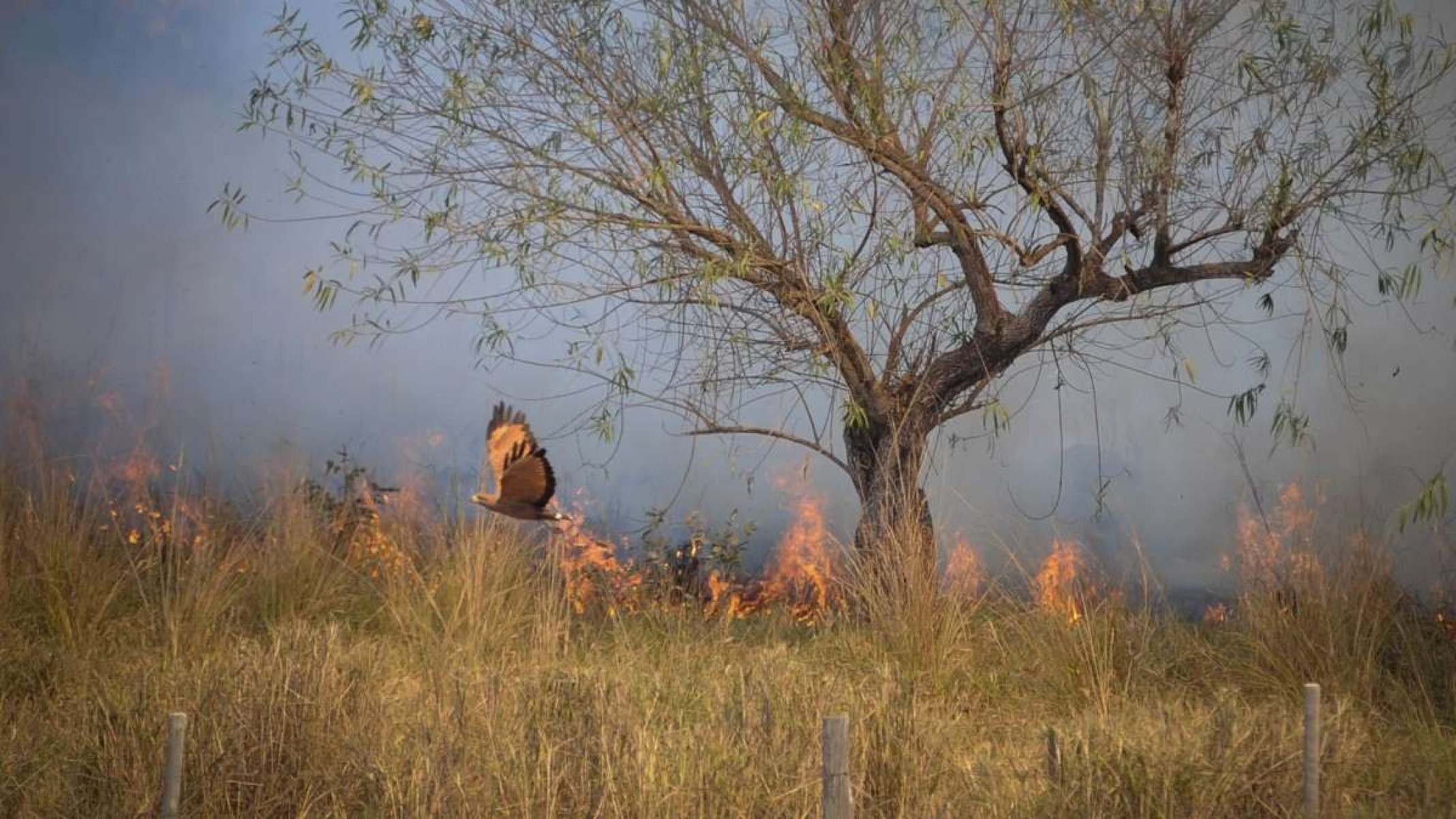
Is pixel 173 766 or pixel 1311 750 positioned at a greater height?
pixel 1311 750

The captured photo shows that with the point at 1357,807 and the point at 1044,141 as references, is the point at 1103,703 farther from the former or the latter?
the point at 1044,141

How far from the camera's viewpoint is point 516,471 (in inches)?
241

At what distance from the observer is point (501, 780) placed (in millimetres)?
2998

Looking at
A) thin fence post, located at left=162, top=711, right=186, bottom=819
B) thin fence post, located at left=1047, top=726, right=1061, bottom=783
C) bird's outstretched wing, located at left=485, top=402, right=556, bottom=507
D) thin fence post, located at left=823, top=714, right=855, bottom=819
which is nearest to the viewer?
thin fence post, located at left=823, top=714, right=855, bottom=819

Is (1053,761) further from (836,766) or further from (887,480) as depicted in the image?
(887,480)

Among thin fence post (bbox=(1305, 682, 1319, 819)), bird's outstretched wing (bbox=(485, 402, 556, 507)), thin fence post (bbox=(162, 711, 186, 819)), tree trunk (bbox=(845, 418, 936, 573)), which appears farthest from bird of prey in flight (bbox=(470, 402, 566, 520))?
thin fence post (bbox=(1305, 682, 1319, 819))

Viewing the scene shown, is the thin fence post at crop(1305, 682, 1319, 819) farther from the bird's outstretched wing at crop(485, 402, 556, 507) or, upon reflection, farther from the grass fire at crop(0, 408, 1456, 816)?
the bird's outstretched wing at crop(485, 402, 556, 507)

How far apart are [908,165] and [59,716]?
3439 mm

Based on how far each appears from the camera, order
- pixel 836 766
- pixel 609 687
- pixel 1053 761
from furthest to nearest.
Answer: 1. pixel 609 687
2. pixel 1053 761
3. pixel 836 766

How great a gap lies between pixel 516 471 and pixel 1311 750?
12.7 ft

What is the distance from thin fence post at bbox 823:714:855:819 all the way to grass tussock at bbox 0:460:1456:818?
653 mm

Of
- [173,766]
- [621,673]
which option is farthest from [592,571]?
[173,766]

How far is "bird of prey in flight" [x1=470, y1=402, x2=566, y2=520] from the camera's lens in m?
6.01

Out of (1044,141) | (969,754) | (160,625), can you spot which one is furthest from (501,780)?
(1044,141)
